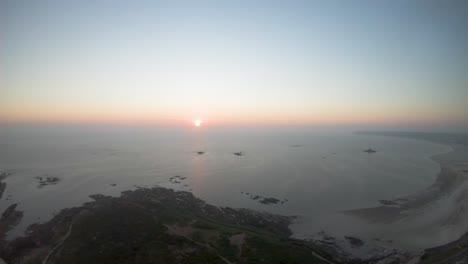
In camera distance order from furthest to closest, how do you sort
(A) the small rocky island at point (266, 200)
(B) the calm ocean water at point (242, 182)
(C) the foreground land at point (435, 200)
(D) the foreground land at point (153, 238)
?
1. (A) the small rocky island at point (266, 200)
2. (B) the calm ocean water at point (242, 182)
3. (C) the foreground land at point (435, 200)
4. (D) the foreground land at point (153, 238)

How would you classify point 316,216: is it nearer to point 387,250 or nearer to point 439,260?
point 387,250

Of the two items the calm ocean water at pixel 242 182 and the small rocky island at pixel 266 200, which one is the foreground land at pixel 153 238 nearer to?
the calm ocean water at pixel 242 182

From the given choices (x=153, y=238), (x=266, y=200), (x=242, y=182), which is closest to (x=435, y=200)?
(x=266, y=200)

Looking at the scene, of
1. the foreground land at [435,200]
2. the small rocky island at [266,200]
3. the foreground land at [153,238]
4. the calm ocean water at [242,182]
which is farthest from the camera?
the small rocky island at [266,200]

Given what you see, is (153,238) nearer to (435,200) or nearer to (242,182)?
(242,182)

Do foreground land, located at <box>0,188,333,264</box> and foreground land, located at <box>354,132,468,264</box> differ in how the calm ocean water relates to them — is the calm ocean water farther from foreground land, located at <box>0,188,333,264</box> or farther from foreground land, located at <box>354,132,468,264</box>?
foreground land, located at <box>0,188,333,264</box>

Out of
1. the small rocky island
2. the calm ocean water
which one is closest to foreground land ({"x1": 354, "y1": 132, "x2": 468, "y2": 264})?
the calm ocean water

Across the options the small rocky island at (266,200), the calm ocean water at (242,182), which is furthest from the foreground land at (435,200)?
the small rocky island at (266,200)

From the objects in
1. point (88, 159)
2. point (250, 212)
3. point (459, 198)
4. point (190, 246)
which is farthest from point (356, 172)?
point (88, 159)

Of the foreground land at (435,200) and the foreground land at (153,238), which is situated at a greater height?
the foreground land at (153,238)
